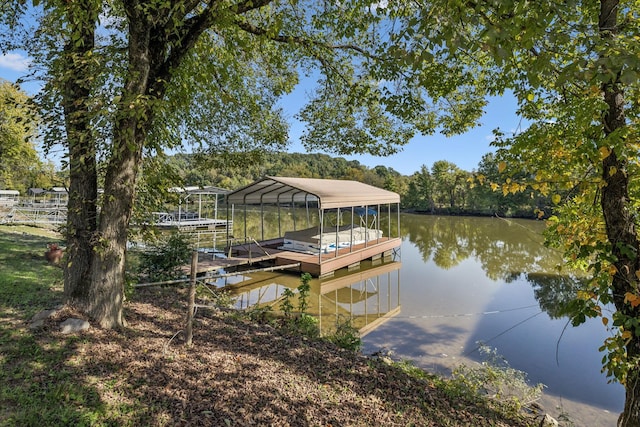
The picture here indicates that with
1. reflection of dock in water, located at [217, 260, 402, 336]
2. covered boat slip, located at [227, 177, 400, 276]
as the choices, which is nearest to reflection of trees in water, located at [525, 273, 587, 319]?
reflection of dock in water, located at [217, 260, 402, 336]

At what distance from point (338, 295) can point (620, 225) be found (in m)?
7.96

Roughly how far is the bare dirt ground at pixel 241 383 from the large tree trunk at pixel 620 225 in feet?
4.31

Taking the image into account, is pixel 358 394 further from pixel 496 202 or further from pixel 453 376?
pixel 496 202

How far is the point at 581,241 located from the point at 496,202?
41785mm

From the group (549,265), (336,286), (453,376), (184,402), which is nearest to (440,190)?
(549,265)

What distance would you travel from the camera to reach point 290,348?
4.34 meters

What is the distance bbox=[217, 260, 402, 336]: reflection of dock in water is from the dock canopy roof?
2547mm

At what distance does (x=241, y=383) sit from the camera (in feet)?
10.5

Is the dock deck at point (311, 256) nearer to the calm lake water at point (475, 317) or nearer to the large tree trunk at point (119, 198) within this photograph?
the calm lake water at point (475, 317)

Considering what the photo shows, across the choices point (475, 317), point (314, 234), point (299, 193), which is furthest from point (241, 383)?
point (299, 193)

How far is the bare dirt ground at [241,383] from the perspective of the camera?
275 centimetres

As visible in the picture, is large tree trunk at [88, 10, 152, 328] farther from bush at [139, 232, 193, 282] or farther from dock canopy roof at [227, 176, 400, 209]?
dock canopy roof at [227, 176, 400, 209]

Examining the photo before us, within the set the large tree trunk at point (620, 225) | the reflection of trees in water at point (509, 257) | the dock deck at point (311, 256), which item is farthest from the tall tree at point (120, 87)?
the dock deck at point (311, 256)

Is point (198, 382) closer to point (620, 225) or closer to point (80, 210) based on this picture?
point (80, 210)
